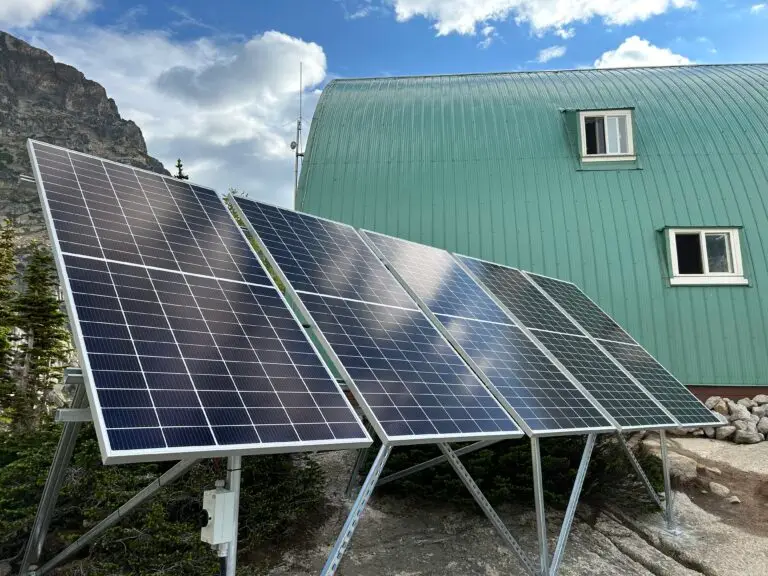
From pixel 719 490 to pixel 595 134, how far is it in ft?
40.0

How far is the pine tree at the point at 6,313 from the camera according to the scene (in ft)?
50.5

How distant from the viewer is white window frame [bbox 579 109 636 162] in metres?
18.1

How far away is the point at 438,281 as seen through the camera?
380 inches

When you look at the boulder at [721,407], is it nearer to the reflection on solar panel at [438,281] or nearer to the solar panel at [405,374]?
the reflection on solar panel at [438,281]

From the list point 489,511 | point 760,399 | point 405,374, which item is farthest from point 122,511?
point 760,399

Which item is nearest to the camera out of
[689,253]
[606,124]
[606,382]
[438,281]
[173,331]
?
[173,331]

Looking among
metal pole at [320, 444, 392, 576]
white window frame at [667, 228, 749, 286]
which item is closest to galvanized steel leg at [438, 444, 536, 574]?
metal pole at [320, 444, 392, 576]

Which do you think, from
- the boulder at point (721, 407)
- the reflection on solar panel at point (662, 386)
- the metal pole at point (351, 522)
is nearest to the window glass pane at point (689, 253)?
the boulder at point (721, 407)

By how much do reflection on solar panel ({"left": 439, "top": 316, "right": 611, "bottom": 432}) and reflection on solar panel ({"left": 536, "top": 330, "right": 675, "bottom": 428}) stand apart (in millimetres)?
456

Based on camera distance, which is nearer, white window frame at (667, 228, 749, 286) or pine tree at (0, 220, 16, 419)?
pine tree at (0, 220, 16, 419)

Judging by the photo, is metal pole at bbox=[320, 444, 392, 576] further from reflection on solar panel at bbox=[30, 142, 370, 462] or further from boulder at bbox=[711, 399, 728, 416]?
boulder at bbox=[711, 399, 728, 416]

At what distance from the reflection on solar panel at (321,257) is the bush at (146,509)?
3.09 meters

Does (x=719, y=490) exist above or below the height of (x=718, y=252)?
below

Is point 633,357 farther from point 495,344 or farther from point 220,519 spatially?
point 220,519
